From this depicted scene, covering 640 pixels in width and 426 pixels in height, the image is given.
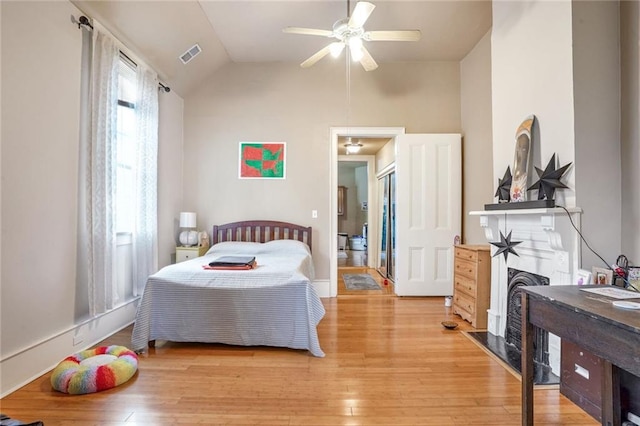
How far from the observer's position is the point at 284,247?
383 centimetres

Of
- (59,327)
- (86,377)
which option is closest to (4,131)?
(59,327)

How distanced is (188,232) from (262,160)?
140 centimetres

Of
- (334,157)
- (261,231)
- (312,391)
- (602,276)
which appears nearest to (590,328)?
(602,276)

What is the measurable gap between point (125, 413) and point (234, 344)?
0.92 metres

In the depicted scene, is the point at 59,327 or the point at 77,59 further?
the point at 77,59

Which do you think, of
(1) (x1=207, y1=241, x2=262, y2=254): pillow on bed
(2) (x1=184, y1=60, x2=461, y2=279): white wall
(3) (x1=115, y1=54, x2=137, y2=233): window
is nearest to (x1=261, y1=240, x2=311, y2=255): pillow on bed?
(1) (x1=207, y1=241, x2=262, y2=254): pillow on bed

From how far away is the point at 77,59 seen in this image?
246cm

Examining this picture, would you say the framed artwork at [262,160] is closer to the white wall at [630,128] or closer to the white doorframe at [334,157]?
the white doorframe at [334,157]

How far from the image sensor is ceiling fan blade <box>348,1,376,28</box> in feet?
7.33

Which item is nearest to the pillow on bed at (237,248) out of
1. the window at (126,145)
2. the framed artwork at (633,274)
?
the window at (126,145)

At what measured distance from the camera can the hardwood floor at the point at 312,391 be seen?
→ 5.63ft

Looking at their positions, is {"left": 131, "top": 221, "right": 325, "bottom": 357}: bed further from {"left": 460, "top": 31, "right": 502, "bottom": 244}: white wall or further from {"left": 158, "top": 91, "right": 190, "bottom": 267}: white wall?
{"left": 460, "top": 31, "right": 502, "bottom": 244}: white wall

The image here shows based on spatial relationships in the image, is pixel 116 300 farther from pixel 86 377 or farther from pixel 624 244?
pixel 624 244

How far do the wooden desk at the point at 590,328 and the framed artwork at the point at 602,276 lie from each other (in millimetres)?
433
